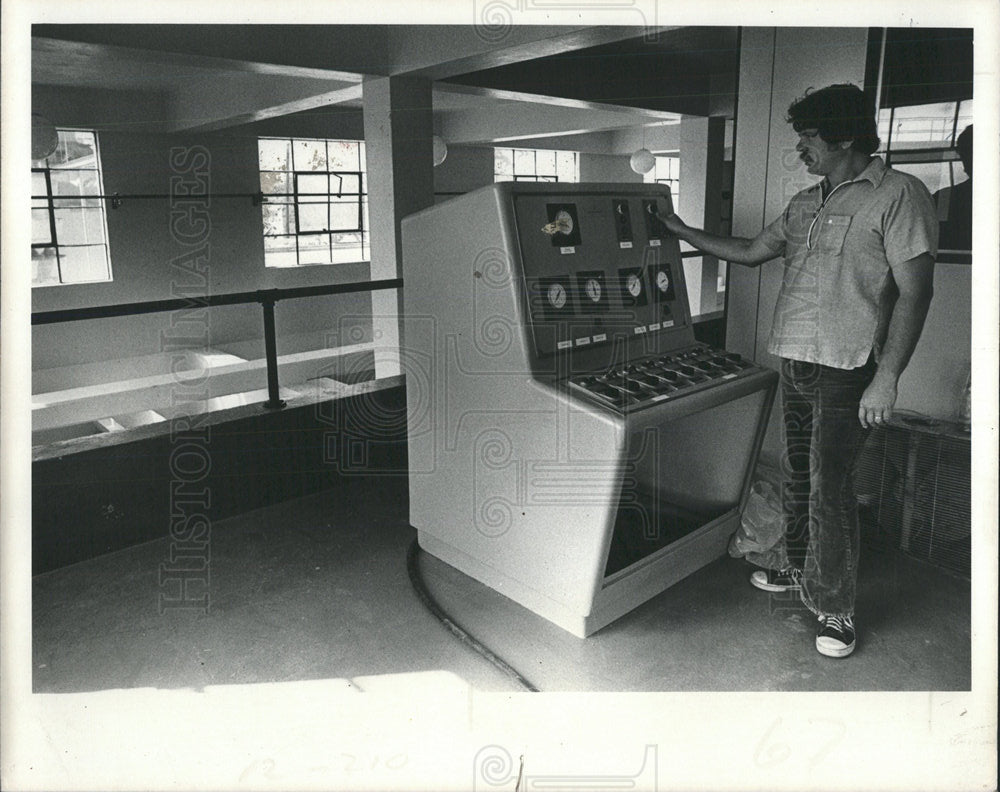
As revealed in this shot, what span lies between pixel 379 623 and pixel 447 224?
48.9 inches

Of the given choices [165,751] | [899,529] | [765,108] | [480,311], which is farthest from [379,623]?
[765,108]

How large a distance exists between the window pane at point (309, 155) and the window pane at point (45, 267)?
147 inches

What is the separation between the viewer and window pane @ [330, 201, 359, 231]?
42.9 ft

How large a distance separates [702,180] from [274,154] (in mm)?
6593

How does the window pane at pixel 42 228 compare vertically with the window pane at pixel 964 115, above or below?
below

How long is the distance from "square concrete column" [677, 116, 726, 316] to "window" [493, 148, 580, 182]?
226 inches

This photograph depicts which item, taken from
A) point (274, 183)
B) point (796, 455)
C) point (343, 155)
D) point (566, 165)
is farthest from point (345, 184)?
point (796, 455)

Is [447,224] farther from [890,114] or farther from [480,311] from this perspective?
[890,114]

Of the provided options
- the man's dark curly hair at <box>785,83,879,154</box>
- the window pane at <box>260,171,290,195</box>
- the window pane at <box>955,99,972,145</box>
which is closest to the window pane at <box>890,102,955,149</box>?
the window pane at <box>955,99,972,145</box>

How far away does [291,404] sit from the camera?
132 inches

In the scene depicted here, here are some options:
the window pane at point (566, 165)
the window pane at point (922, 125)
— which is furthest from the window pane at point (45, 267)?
the window pane at point (922, 125)

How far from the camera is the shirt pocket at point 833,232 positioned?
82.5 inches

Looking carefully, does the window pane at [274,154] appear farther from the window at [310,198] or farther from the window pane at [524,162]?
the window pane at [524,162]

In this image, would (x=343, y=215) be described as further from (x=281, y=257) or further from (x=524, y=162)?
(x=524, y=162)
